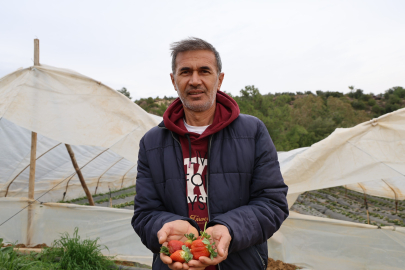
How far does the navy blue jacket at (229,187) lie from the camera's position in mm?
1476

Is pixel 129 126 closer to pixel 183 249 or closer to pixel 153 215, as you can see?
pixel 153 215

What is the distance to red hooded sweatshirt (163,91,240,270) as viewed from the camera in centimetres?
160

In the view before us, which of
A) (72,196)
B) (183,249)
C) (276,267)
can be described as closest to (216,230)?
(183,249)

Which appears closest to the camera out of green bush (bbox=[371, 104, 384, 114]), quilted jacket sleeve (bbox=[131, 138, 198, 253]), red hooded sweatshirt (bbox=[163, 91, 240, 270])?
quilted jacket sleeve (bbox=[131, 138, 198, 253])

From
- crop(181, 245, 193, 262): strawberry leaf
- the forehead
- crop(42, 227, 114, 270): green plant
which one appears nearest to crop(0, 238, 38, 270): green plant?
crop(42, 227, 114, 270): green plant

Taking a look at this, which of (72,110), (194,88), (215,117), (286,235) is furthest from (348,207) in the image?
(194,88)

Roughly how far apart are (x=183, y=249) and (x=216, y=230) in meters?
0.17

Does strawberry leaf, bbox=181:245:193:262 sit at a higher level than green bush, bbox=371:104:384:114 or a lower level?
lower

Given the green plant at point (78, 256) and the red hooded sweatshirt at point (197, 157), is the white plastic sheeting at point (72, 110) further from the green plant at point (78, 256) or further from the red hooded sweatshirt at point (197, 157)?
the red hooded sweatshirt at point (197, 157)

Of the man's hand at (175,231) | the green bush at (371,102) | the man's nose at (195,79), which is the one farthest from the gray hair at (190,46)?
the green bush at (371,102)

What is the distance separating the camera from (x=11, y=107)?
4.36m

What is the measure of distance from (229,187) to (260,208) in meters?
0.20

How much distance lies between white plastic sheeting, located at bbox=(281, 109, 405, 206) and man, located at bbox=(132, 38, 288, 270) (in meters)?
2.99

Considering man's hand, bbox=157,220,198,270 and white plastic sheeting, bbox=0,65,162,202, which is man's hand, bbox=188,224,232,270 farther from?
white plastic sheeting, bbox=0,65,162,202
